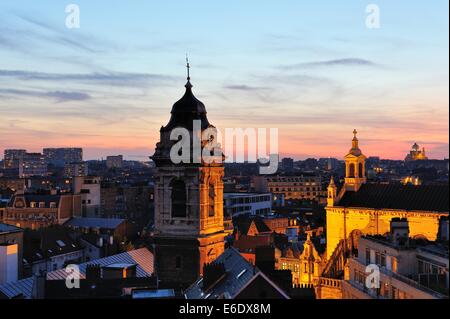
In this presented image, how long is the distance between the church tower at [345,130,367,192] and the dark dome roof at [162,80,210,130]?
1525cm

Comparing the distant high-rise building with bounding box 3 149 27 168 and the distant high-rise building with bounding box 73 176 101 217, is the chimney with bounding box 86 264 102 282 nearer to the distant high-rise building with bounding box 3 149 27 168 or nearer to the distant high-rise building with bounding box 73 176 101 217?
the distant high-rise building with bounding box 73 176 101 217

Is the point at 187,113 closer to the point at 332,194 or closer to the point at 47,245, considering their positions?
the point at 332,194

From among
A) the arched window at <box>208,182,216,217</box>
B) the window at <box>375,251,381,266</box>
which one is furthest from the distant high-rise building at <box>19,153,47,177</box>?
the window at <box>375,251,381,266</box>

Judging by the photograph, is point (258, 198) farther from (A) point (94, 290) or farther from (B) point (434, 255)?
(B) point (434, 255)

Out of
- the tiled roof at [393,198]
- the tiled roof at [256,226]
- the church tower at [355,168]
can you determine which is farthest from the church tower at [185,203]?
the tiled roof at [256,226]

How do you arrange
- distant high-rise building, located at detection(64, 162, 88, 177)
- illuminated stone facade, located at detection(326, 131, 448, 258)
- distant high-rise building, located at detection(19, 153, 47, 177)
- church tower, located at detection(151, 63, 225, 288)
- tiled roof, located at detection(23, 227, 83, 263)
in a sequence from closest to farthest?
church tower, located at detection(151, 63, 225, 288)
illuminated stone facade, located at detection(326, 131, 448, 258)
tiled roof, located at detection(23, 227, 83, 263)
distant high-rise building, located at detection(19, 153, 47, 177)
distant high-rise building, located at detection(64, 162, 88, 177)

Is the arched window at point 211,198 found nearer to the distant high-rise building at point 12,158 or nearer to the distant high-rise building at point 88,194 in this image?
the distant high-rise building at point 88,194

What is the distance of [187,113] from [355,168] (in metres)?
16.9

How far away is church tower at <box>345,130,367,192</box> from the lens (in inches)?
1948

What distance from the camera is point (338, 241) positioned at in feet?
158

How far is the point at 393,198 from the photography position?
1800 inches

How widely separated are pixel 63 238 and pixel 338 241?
94.0 ft

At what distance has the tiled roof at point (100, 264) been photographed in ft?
121
